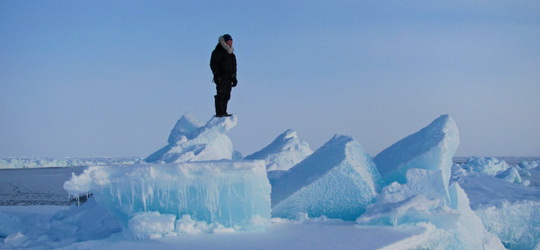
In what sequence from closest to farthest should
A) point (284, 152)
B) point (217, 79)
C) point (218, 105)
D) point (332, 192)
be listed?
1. point (332, 192)
2. point (217, 79)
3. point (218, 105)
4. point (284, 152)

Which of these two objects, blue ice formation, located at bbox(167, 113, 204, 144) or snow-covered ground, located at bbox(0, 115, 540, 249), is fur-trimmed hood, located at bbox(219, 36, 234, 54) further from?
blue ice formation, located at bbox(167, 113, 204, 144)

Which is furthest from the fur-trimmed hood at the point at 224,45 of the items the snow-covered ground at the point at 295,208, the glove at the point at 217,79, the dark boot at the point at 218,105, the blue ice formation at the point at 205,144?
the snow-covered ground at the point at 295,208

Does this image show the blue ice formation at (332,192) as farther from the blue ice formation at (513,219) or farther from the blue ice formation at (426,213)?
the blue ice formation at (513,219)

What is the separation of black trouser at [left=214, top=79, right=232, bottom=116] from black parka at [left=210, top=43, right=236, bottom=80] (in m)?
0.10

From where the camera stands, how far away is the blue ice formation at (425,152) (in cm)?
618

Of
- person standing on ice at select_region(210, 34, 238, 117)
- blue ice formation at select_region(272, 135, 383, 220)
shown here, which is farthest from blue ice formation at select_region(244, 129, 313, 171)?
blue ice formation at select_region(272, 135, 383, 220)

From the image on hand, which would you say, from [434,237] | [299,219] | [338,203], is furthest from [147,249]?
[434,237]

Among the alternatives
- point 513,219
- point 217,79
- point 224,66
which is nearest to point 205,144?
point 217,79

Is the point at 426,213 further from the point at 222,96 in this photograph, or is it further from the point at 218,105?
the point at 218,105

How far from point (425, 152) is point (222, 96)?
3147 mm

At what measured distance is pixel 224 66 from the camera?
7.42 metres

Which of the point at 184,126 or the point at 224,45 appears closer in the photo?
the point at 224,45

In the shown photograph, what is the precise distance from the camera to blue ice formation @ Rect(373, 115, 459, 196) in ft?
20.3

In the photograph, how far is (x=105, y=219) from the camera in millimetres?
6078
